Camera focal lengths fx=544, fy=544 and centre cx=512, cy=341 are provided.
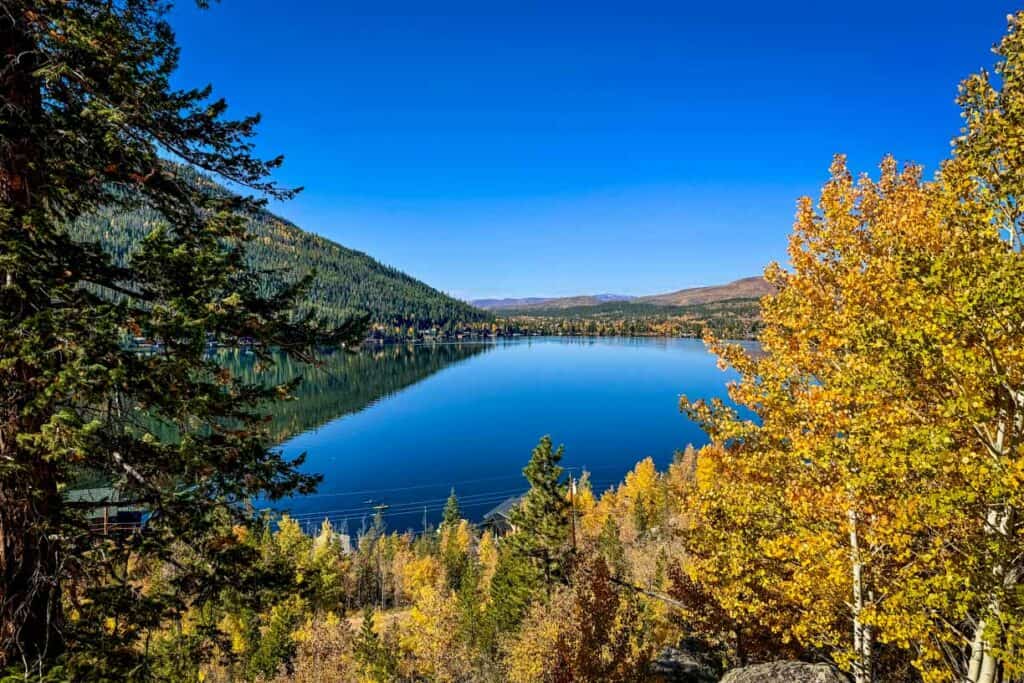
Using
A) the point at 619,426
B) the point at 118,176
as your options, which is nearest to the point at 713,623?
the point at 118,176

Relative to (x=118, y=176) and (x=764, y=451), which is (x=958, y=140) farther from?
(x=118, y=176)

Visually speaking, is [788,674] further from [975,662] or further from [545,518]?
[545,518]

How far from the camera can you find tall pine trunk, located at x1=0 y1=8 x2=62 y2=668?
462 cm

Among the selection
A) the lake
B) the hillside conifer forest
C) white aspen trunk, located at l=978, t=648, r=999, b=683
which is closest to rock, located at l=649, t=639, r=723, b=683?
the hillside conifer forest

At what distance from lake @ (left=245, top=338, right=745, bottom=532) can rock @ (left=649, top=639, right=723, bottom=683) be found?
94.3 ft

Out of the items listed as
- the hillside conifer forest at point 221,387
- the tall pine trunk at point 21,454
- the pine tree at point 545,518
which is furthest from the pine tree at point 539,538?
the tall pine trunk at point 21,454

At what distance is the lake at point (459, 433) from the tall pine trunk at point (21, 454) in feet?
120

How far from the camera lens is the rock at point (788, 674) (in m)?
10.4

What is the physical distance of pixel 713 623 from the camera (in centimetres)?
1458

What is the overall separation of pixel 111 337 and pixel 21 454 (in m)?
1.43

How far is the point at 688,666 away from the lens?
1833cm

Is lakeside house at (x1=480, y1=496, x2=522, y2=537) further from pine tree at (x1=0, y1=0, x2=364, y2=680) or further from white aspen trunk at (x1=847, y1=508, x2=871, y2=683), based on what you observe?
pine tree at (x1=0, y1=0, x2=364, y2=680)

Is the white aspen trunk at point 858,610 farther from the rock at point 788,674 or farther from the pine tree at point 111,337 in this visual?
the pine tree at point 111,337

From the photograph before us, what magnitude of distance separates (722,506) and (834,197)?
5683 millimetres
